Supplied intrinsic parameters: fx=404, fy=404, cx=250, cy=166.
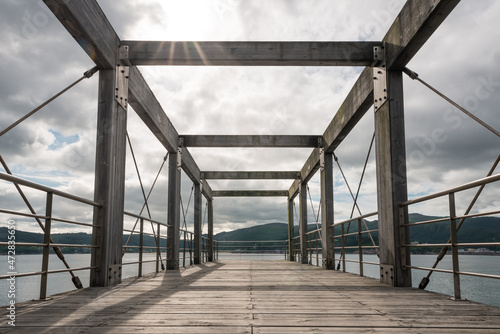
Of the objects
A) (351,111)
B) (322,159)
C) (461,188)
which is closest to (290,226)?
(322,159)

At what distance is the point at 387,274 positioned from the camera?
403cm

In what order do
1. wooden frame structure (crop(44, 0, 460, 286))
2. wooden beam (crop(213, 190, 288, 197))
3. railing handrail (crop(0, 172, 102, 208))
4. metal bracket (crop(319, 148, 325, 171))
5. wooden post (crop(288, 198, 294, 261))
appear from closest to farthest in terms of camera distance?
railing handrail (crop(0, 172, 102, 208)), wooden frame structure (crop(44, 0, 460, 286)), metal bracket (crop(319, 148, 325, 171)), wooden post (crop(288, 198, 294, 261)), wooden beam (crop(213, 190, 288, 197))

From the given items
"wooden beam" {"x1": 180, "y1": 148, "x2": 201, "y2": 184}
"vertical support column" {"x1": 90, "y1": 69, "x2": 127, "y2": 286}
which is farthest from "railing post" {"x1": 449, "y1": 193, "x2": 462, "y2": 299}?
"wooden beam" {"x1": 180, "y1": 148, "x2": 201, "y2": 184}

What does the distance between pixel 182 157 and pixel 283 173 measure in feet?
13.3

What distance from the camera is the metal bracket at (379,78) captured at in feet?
14.1

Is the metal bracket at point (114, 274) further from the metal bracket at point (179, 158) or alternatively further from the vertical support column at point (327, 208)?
the vertical support column at point (327, 208)

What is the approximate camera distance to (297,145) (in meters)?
8.30

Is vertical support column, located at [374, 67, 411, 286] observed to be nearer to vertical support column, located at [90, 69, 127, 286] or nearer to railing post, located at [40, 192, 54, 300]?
vertical support column, located at [90, 69, 127, 286]

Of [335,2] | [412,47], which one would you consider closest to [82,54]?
[335,2]

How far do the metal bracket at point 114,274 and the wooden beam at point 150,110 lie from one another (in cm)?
202

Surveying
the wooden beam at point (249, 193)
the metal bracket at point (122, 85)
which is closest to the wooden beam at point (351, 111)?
the metal bracket at point (122, 85)

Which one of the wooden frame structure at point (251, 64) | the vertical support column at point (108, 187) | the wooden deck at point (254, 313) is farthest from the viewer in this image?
the vertical support column at point (108, 187)

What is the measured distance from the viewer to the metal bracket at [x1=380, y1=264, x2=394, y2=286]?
153 inches

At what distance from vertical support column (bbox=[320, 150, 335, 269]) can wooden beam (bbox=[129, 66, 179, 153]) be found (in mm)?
2921
